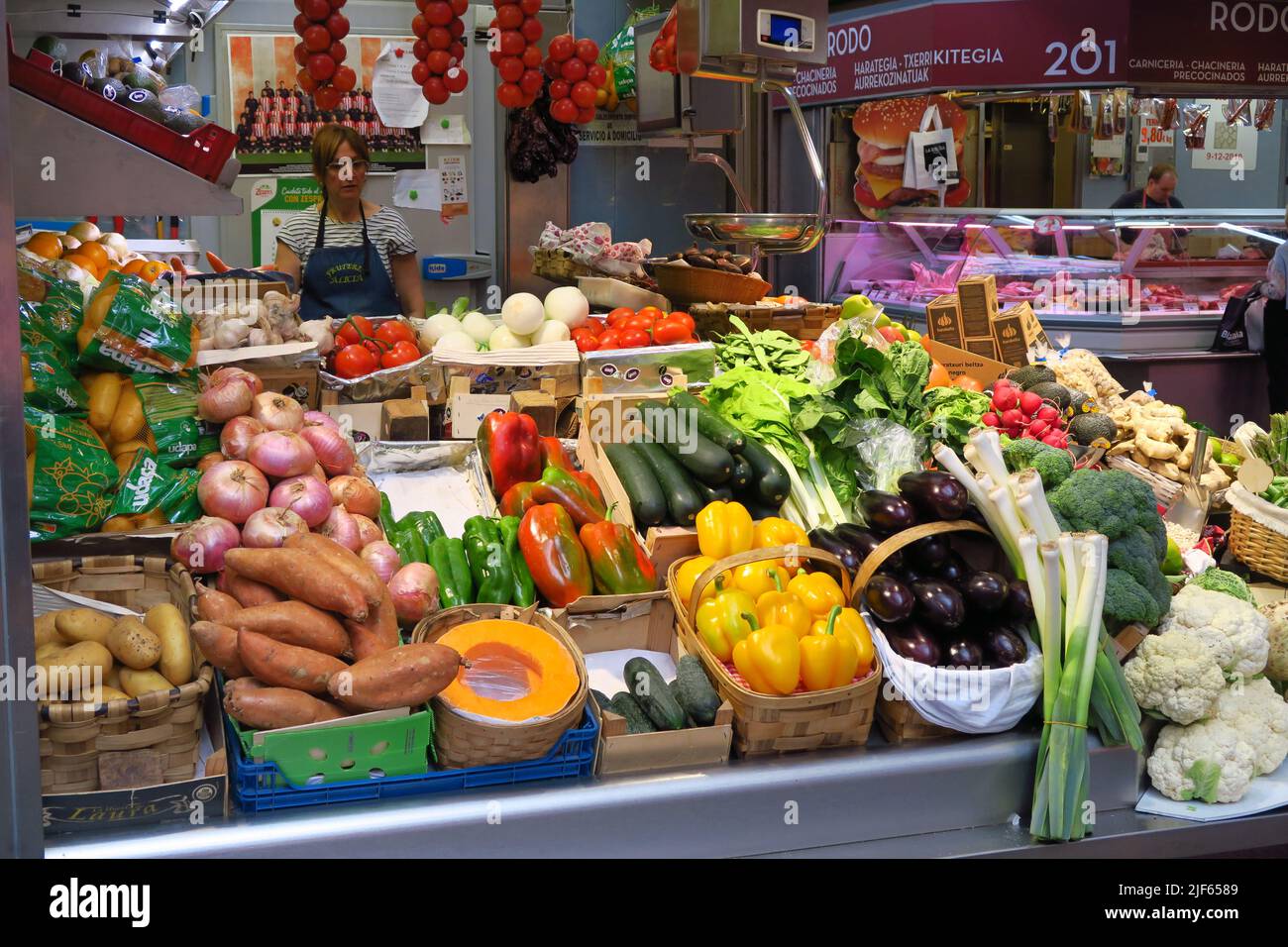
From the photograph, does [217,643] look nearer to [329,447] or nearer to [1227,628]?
[329,447]

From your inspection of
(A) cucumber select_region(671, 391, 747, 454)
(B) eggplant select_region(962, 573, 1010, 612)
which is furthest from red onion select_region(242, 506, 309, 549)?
(B) eggplant select_region(962, 573, 1010, 612)

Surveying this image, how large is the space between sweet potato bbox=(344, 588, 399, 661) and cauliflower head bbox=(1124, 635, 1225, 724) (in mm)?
1827

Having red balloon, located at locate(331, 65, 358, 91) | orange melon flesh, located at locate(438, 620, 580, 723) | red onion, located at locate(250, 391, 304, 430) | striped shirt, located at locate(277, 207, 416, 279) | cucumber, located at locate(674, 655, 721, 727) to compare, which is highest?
red balloon, located at locate(331, 65, 358, 91)

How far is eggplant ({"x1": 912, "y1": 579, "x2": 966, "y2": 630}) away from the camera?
2979 millimetres

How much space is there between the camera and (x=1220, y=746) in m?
3.01

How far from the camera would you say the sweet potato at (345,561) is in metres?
2.70

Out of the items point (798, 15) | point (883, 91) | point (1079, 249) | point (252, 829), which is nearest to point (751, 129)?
point (883, 91)

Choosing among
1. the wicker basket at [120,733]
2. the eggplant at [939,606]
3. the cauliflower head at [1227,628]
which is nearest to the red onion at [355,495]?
the wicker basket at [120,733]

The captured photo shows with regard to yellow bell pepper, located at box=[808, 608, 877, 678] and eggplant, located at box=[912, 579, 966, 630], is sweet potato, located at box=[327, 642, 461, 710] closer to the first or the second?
yellow bell pepper, located at box=[808, 608, 877, 678]

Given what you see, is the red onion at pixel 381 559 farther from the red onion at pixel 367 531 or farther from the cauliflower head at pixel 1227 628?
the cauliflower head at pixel 1227 628

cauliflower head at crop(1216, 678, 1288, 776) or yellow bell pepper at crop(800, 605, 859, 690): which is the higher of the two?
yellow bell pepper at crop(800, 605, 859, 690)

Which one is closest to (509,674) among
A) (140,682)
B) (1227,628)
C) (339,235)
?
(140,682)
